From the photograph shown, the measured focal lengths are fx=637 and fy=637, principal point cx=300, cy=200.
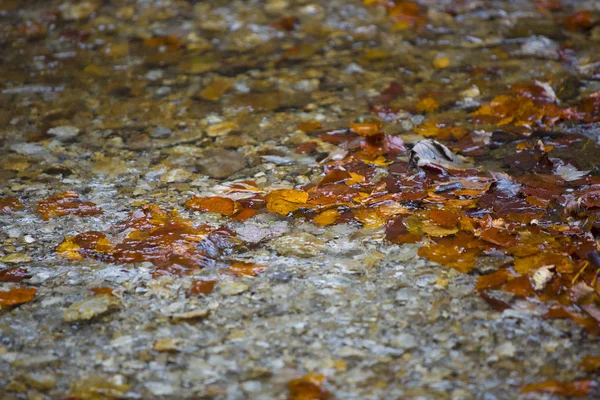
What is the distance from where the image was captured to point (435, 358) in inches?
58.1

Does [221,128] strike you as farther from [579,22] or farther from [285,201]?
[579,22]

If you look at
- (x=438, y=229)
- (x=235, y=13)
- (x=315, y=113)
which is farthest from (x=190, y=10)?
(x=438, y=229)

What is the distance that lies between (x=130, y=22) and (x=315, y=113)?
1474mm

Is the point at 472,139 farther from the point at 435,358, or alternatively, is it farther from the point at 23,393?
the point at 23,393

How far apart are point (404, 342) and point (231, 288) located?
48 centimetres

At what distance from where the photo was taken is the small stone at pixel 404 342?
1.51 m

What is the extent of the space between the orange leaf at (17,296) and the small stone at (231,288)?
0.51m

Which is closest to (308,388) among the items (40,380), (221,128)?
(40,380)

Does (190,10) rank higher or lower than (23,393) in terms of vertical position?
higher

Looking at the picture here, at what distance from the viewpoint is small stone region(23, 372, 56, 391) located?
4.71ft

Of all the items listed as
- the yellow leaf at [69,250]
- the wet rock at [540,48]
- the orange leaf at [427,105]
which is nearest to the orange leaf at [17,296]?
the yellow leaf at [69,250]

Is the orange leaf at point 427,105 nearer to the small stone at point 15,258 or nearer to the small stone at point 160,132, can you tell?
the small stone at point 160,132

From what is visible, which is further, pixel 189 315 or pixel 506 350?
pixel 189 315

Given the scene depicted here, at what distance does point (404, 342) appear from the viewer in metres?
1.53
